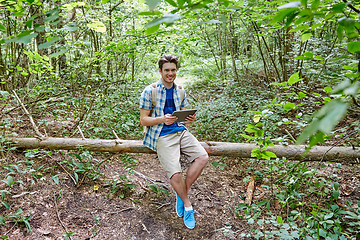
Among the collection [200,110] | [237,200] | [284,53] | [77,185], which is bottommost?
[237,200]

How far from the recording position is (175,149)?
3174 mm

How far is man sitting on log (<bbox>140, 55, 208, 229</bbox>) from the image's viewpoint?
9.96ft

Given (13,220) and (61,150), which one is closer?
(13,220)

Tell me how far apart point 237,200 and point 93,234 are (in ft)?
6.91

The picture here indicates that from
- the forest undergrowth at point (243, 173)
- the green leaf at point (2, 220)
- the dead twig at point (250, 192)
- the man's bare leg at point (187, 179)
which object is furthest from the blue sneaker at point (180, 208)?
the green leaf at point (2, 220)

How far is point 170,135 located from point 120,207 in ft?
4.01

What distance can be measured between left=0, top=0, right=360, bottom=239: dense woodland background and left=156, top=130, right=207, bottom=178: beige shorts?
605 mm

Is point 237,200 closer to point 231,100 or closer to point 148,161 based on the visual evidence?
point 148,161

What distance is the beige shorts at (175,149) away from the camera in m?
3.05

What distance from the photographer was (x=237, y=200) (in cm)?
351

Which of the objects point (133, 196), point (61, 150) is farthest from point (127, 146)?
point (61, 150)

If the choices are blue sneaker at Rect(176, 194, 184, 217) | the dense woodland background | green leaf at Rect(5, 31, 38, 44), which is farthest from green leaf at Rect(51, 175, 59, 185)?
green leaf at Rect(5, 31, 38, 44)

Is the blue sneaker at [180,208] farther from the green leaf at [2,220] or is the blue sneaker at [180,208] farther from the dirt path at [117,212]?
the green leaf at [2,220]

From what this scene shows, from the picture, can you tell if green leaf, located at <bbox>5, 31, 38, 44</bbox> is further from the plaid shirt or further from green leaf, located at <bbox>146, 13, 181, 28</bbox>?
the plaid shirt
